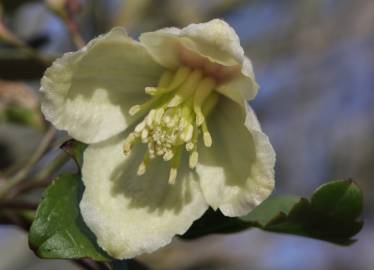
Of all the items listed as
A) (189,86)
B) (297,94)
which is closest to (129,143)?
(189,86)

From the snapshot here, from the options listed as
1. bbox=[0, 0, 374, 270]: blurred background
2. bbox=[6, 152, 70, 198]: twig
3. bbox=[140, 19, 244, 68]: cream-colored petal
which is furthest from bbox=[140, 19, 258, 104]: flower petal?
bbox=[0, 0, 374, 270]: blurred background

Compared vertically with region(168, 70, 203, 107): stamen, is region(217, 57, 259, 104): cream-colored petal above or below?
above

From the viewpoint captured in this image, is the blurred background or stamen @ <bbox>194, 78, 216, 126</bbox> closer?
stamen @ <bbox>194, 78, 216, 126</bbox>

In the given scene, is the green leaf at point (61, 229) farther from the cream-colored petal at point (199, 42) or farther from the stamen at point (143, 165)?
the cream-colored petal at point (199, 42)

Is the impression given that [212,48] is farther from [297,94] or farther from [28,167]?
[297,94]

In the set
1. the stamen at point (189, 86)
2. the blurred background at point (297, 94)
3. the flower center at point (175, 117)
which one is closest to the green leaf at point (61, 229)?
the flower center at point (175, 117)

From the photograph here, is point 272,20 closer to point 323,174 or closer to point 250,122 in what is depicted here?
point 323,174

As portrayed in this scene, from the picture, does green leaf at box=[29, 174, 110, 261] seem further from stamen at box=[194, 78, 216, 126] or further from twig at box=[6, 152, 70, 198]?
stamen at box=[194, 78, 216, 126]
